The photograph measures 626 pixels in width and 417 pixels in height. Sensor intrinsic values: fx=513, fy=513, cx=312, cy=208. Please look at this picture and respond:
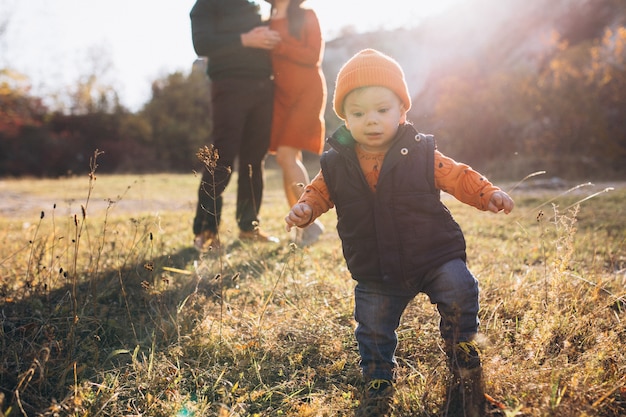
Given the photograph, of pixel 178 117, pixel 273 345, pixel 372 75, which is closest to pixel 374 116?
pixel 372 75

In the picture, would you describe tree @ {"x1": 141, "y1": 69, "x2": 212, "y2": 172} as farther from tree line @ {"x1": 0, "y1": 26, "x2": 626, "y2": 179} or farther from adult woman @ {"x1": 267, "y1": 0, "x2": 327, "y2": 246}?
adult woman @ {"x1": 267, "y1": 0, "x2": 327, "y2": 246}

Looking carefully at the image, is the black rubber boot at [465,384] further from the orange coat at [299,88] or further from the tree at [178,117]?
the tree at [178,117]

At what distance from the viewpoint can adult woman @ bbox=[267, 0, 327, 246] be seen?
4.00m

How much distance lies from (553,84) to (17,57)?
25.4 meters

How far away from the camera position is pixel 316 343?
86.6 inches

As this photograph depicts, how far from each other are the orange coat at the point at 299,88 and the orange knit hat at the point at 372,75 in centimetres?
200

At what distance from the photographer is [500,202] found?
184 centimetres

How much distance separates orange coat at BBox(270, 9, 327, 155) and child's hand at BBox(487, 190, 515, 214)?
8.38 ft

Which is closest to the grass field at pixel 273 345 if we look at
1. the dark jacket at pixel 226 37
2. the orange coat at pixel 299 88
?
the orange coat at pixel 299 88

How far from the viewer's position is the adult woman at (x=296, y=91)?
400 centimetres

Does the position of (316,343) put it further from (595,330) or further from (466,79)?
(466,79)

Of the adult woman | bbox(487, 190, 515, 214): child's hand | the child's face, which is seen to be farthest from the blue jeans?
the adult woman

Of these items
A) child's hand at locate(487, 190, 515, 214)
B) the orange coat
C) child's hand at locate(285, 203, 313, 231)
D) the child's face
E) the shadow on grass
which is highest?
the orange coat

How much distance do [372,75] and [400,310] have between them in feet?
3.07
